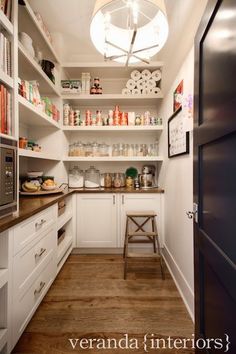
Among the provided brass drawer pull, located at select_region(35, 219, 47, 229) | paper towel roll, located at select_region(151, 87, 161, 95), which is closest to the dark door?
brass drawer pull, located at select_region(35, 219, 47, 229)

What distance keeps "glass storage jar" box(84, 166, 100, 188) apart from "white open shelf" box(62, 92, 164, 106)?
37.2 inches

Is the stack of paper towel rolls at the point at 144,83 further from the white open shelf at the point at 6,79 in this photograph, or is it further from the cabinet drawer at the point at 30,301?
the cabinet drawer at the point at 30,301

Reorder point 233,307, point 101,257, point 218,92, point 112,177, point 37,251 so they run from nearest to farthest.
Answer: point 233,307, point 218,92, point 37,251, point 101,257, point 112,177

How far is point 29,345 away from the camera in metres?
1.26

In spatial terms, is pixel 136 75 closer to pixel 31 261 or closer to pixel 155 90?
pixel 155 90

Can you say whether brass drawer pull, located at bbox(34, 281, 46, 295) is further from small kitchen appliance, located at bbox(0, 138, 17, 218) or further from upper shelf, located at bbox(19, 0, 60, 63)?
upper shelf, located at bbox(19, 0, 60, 63)

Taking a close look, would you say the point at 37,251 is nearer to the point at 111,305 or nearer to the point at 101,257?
the point at 111,305

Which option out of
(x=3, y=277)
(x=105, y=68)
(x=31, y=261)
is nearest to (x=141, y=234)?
(x=31, y=261)

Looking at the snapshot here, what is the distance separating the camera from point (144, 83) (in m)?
2.63

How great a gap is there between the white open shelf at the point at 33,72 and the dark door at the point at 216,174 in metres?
1.31

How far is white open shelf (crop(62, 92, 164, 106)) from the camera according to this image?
2.60 meters

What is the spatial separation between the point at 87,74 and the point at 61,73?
0.33 metres

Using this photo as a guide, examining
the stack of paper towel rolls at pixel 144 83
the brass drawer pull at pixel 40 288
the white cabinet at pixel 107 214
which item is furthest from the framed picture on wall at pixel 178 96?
the brass drawer pull at pixel 40 288

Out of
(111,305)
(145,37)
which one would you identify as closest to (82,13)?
(145,37)
